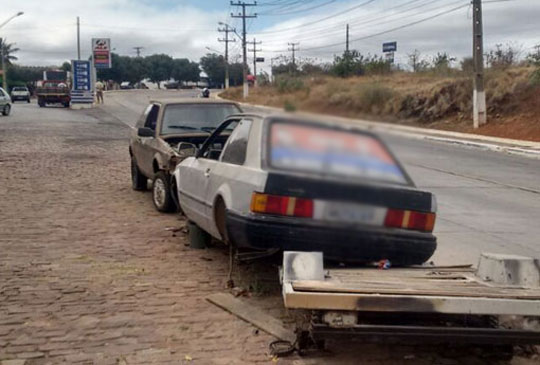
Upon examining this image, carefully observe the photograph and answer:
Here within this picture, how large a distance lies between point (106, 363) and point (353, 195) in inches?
119

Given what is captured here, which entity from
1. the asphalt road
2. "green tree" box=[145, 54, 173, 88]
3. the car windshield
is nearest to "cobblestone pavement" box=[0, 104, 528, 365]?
the car windshield

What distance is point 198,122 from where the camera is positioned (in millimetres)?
9797

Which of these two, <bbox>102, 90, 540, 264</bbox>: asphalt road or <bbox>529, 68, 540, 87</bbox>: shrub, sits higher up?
<bbox>529, 68, 540, 87</bbox>: shrub

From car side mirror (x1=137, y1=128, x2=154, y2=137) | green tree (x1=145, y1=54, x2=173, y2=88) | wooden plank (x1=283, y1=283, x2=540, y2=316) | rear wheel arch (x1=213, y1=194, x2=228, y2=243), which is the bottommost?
wooden plank (x1=283, y1=283, x2=540, y2=316)

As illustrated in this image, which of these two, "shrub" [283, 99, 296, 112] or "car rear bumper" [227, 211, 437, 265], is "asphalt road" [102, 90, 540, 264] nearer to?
"shrub" [283, 99, 296, 112]

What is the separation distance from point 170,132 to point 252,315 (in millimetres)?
5125

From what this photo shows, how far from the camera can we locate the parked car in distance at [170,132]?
9.13 metres

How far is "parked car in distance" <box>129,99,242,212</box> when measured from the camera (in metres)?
9.13

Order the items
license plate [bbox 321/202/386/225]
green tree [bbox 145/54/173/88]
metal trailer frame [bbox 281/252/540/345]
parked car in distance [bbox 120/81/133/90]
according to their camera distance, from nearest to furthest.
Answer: license plate [bbox 321/202/386/225] < metal trailer frame [bbox 281/252/540/345] < green tree [bbox 145/54/173/88] < parked car in distance [bbox 120/81/133/90]

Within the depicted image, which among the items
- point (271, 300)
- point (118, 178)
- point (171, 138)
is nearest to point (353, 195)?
point (271, 300)

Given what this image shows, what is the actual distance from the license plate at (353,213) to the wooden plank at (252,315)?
2949mm

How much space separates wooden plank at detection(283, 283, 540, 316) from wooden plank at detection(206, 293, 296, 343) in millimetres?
910

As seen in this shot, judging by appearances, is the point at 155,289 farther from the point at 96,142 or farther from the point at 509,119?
the point at 509,119

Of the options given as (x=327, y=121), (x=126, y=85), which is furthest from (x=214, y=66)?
(x=126, y=85)
